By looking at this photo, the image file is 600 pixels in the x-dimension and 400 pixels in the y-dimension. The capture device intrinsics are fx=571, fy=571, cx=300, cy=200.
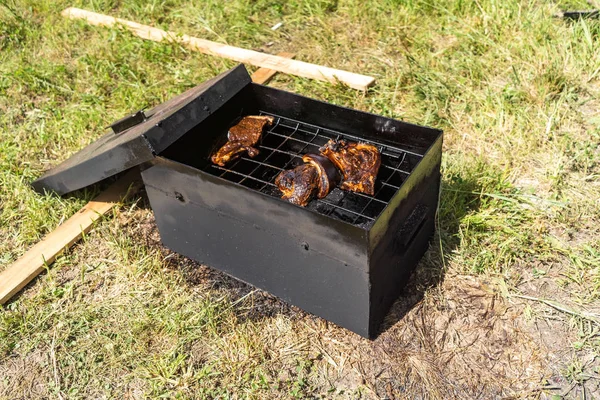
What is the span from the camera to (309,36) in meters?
6.48

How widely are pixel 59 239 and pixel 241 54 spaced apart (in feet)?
9.44

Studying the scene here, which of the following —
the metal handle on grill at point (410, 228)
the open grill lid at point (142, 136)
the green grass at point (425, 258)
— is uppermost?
the open grill lid at point (142, 136)

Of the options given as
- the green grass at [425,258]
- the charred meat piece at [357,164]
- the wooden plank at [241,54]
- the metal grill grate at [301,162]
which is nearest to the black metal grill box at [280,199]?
the metal grill grate at [301,162]

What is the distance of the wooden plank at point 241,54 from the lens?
218 inches

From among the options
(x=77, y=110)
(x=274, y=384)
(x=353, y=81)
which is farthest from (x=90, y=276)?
(x=353, y=81)

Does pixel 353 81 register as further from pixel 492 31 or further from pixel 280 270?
pixel 280 270

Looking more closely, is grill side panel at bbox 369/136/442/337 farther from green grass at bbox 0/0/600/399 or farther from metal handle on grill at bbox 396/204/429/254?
green grass at bbox 0/0/600/399

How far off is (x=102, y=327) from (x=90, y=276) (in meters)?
0.52

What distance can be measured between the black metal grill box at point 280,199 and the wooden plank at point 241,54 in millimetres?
1625

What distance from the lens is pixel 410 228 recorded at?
3.36 meters

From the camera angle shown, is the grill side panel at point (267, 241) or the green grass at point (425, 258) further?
the green grass at point (425, 258)

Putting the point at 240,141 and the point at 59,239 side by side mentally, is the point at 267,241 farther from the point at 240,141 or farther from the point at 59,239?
the point at 59,239

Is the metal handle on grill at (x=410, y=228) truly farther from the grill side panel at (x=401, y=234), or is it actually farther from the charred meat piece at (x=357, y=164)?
the charred meat piece at (x=357, y=164)

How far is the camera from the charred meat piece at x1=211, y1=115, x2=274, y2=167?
3.76m
